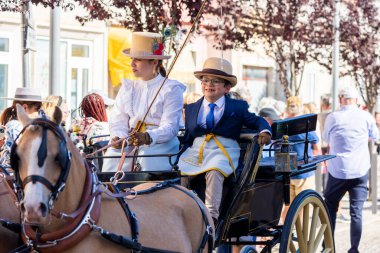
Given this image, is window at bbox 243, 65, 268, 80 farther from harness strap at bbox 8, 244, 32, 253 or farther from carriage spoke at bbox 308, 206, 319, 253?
harness strap at bbox 8, 244, 32, 253

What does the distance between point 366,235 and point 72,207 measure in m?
8.62

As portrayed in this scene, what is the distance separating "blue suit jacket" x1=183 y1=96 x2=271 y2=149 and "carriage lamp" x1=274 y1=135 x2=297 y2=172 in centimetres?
41

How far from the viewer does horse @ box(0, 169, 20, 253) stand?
18.6ft

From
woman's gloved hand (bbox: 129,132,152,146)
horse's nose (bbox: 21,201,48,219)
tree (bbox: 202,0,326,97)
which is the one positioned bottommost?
horse's nose (bbox: 21,201,48,219)

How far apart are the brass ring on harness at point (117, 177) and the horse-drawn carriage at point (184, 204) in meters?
0.06

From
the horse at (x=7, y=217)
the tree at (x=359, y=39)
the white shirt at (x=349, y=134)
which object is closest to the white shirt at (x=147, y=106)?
the horse at (x=7, y=217)

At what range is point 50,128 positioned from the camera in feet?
16.5

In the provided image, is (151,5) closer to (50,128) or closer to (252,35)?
(252,35)

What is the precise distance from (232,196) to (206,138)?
0.50 meters

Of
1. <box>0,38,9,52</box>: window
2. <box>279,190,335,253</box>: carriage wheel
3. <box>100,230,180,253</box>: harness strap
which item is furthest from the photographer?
<box>0,38,9,52</box>: window

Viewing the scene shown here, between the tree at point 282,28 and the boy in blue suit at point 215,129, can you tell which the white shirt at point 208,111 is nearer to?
the boy in blue suit at point 215,129

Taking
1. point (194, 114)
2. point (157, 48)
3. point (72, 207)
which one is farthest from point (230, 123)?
point (72, 207)

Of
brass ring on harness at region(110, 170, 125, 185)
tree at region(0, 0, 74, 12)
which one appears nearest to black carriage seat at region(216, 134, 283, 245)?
brass ring on harness at region(110, 170, 125, 185)

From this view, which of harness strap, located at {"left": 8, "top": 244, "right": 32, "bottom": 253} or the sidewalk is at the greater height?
harness strap, located at {"left": 8, "top": 244, "right": 32, "bottom": 253}
